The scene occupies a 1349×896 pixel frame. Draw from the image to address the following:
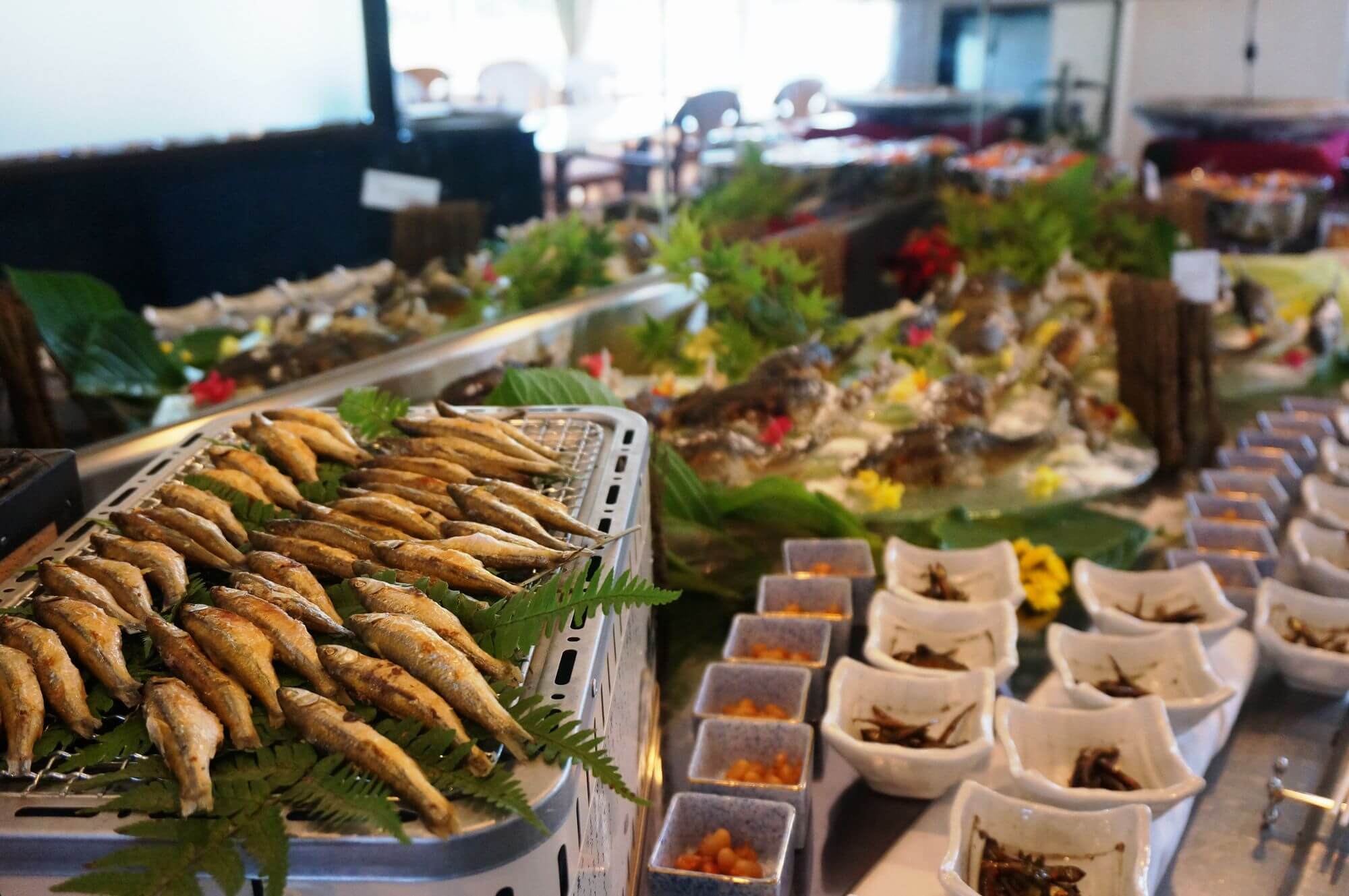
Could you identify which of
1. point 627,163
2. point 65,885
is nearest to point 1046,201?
point 627,163

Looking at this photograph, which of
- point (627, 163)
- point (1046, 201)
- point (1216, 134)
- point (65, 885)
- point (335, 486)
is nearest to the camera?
point (65, 885)

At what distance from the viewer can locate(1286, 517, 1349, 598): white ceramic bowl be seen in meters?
2.09

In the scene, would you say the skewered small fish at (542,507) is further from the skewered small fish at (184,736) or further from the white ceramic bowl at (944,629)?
the white ceramic bowl at (944,629)

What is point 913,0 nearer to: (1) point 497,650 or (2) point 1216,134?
(2) point 1216,134

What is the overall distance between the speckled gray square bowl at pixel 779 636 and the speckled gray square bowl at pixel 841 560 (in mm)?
202

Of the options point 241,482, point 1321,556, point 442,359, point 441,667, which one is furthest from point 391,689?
point 1321,556

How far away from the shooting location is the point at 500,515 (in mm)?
1254

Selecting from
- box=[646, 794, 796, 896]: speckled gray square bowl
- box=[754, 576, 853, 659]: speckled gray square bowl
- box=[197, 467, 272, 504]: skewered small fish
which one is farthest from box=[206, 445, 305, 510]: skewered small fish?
box=[754, 576, 853, 659]: speckled gray square bowl

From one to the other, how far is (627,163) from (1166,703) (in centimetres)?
253

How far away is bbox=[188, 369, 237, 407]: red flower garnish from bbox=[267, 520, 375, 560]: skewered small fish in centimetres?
Result: 120

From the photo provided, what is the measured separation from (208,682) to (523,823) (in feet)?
1.11

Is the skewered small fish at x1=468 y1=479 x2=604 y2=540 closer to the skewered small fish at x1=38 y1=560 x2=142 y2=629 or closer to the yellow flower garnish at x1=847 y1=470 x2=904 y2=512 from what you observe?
the skewered small fish at x1=38 y1=560 x2=142 y2=629

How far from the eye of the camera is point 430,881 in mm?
806

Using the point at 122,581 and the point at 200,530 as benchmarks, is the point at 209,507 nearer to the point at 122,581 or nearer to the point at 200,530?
the point at 200,530
